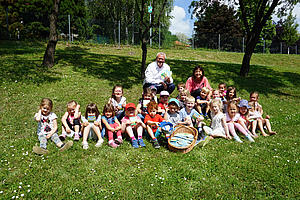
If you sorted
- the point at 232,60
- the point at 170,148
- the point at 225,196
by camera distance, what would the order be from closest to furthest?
the point at 225,196, the point at 170,148, the point at 232,60

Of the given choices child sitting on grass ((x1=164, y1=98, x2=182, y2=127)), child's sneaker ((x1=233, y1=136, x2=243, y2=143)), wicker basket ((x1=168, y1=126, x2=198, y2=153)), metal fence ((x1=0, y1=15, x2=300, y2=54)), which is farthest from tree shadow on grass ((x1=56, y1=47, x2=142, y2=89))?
metal fence ((x1=0, y1=15, x2=300, y2=54))

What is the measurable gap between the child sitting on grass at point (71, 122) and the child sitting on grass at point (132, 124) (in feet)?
3.66

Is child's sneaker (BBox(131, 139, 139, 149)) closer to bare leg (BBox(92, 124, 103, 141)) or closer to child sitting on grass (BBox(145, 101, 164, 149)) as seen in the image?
child sitting on grass (BBox(145, 101, 164, 149))

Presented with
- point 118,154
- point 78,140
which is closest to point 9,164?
point 78,140

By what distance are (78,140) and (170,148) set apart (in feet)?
7.02

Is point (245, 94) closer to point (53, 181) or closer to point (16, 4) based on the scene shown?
point (53, 181)

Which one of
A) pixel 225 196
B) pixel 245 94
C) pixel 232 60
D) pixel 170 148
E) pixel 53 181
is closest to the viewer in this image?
pixel 225 196

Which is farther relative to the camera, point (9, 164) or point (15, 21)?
point (15, 21)

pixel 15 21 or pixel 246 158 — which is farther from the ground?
pixel 15 21

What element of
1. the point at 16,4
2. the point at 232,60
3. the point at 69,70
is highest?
the point at 16,4

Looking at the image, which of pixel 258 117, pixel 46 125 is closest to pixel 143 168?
pixel 46 125

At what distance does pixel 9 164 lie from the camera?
3.87m

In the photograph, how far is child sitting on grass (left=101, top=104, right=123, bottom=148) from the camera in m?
4.84

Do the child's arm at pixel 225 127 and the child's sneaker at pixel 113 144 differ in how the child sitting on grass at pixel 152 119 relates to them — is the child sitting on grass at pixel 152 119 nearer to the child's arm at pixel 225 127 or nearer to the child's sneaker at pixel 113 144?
the child's sneaker at pixel 113 144
